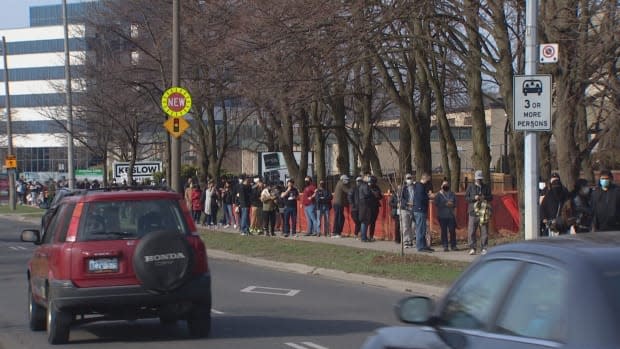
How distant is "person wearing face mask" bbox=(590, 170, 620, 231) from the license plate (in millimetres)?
8628

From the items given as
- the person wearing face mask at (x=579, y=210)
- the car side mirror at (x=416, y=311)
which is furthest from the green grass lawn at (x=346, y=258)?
the car side mirror at (x=416, y=311)

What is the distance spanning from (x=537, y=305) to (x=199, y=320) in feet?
23.0

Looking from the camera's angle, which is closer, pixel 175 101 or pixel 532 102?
pixel 532 102

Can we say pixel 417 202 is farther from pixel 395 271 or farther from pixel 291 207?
pixel 291 207

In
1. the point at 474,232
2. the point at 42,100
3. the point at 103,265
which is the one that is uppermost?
the point at 42,100

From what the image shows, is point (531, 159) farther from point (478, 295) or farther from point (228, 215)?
point (228, 215)

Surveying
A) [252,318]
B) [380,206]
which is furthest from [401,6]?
[252,318]

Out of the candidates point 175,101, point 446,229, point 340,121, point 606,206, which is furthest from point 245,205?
point 606,206

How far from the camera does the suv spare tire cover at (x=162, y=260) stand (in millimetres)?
9855

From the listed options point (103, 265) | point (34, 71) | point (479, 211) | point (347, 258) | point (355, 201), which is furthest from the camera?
point (34, 71)

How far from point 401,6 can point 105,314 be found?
41.3ft

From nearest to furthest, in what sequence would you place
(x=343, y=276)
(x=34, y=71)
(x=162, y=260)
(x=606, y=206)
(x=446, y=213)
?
(x=162, y=260)
(x=606, y=206)
(x=343, y=276)
(x=446, y=213)
(x=34, y=71)

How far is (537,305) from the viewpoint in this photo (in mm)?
4285

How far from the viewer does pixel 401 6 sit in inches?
818
